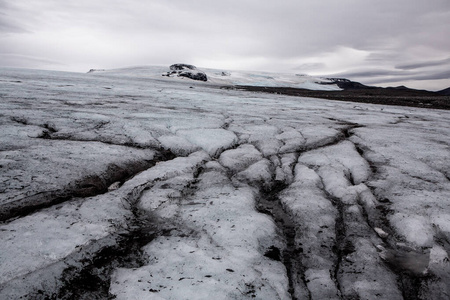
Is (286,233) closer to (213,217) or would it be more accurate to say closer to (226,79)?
(213,217)

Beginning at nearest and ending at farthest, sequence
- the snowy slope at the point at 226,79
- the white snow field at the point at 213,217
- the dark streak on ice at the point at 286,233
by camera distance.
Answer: the white snow field at the point at 213,217 → the dark streak on ice at the point at 286,233 → the snowy slope at the point at 226,79

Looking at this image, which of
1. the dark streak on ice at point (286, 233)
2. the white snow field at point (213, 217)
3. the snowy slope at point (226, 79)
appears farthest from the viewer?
the snowy slope at point (226, 79)

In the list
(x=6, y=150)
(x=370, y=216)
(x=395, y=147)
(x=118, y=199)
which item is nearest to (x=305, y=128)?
(x=395, y=147)

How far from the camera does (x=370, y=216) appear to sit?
2.23m

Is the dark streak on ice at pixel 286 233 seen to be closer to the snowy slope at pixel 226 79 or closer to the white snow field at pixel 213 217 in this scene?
the white snow field at pixel 213 217

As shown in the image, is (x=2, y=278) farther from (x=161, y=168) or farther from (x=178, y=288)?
(x=161, y=168)

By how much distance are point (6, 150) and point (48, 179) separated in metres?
0.84

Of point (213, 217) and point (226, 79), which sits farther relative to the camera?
point (226, 79)

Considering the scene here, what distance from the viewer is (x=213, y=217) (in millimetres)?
2078

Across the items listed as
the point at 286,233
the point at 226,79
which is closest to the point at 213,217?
the point at 286,233

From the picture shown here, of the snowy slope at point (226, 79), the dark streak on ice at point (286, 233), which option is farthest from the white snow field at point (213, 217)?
the snowy slope at point (226, 79)

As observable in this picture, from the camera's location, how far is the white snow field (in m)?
1.51

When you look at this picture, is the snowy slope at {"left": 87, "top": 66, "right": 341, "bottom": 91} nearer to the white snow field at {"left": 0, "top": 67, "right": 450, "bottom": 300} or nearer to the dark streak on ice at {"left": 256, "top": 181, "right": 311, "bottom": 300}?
the white snow field at {"left": 0, "top": 67, "right": 450, "bottom": 300}

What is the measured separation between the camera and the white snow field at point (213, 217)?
1.51 meters
